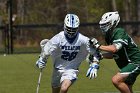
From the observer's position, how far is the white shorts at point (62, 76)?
9.15 metres

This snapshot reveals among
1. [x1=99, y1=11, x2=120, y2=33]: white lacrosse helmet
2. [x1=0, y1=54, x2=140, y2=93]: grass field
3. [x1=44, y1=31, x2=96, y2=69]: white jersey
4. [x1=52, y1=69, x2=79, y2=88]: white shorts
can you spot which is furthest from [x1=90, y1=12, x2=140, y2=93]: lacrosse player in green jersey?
[x1=0, y1=54, x2=140, y2=93]: grass field

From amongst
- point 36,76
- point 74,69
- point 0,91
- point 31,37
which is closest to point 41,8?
point 31,37

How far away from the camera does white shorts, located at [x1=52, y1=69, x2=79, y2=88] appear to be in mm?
9148

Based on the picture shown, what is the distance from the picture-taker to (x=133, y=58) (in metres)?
9.33

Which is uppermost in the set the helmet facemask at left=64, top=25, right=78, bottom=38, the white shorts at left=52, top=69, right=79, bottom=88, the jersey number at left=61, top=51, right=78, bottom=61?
the helmet facemask at left=64, top=25, right=78, bottom=38

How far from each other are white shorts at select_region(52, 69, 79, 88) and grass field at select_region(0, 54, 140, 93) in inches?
119

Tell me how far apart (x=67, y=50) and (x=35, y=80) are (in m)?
5.37

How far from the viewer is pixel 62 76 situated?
9250mm

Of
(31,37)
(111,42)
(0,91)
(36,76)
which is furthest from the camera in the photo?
(31,37)

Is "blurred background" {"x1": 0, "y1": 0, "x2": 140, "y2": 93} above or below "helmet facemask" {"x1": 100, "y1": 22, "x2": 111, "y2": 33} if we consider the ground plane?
below

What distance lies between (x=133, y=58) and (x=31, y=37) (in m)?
20.3

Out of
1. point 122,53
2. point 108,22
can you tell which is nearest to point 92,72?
point 122,53

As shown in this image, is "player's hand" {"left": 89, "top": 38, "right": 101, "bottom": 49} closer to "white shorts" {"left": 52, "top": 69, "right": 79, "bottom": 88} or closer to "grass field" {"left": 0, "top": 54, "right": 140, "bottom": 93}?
"white shorts" {"left": 52, "top": 69, "right": 79, "bottom": 88}

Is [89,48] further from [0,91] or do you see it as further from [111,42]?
[0,91]
